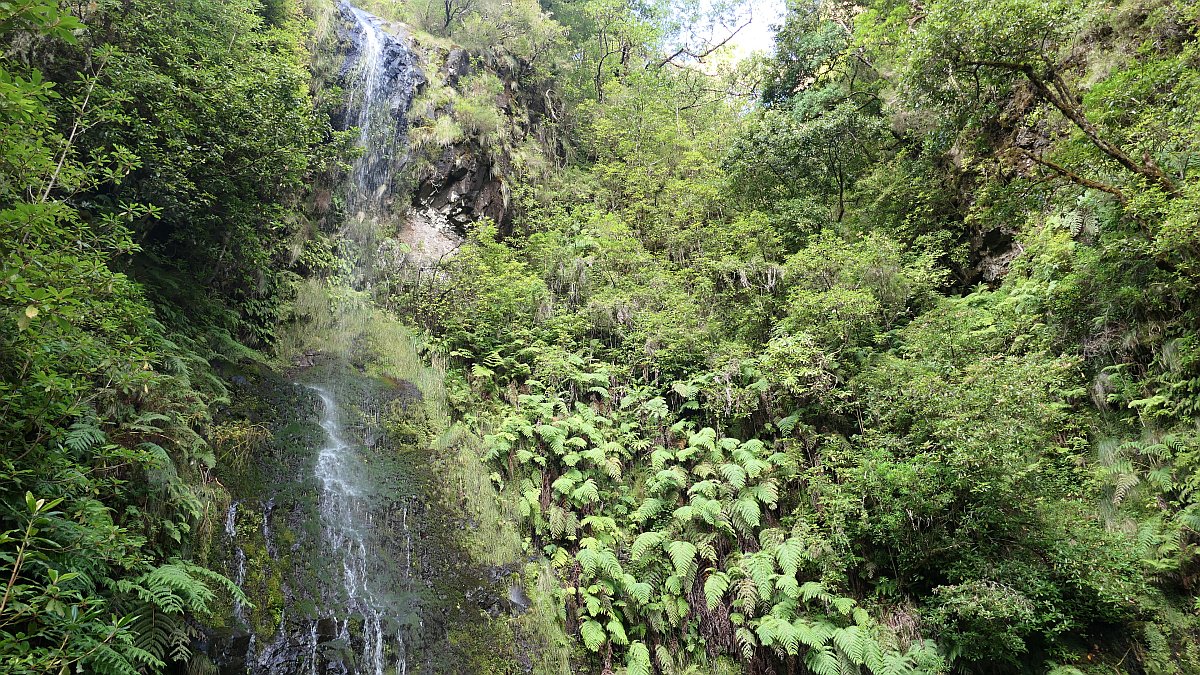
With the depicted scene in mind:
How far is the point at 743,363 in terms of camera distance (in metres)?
11.0

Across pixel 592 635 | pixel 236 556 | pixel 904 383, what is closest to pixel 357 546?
pixel 236 556

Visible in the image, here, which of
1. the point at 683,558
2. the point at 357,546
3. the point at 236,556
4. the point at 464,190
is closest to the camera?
the point at 236,556

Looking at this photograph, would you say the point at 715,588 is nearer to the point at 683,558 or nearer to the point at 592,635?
the point at 683,558

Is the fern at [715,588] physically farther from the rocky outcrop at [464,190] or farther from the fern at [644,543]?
the rocky outcrop at [464,190]

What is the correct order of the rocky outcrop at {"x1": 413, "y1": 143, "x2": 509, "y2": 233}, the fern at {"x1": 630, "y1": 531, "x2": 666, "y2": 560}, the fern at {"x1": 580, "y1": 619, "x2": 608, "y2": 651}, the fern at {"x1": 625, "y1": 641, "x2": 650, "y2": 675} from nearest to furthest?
the fern at {"x1": 625, "y1": 641, "x2": 650, "y2": 675} < the fern at {"x1": 580, "y1": 619, "x2": 608, "y2": 651} < the fern at {"x1": 630, "y1": 531, "x2": 666, "y2": 560} < the rocky outcrop at {"x1": 413, "y1": 143, "x2": 509, "y2": 233}

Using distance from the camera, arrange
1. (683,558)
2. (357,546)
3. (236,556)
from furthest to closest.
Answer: (683,558) < (357,546) < (236,556)

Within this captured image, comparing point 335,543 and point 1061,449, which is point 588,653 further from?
point 1061,449

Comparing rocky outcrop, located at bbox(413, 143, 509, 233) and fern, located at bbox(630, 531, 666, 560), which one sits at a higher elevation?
rocky outcrop, located at bbox(413, 143, 509, 233)

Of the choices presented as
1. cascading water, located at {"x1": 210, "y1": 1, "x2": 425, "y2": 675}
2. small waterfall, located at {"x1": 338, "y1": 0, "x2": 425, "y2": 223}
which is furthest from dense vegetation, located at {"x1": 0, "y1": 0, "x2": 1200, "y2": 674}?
small waterfall, located at {"x1": 338, "y1": 0, "x2": 425, "y2": 223}

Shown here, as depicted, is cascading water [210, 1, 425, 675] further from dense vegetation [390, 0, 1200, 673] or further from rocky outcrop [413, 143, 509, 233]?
rocky outcrop [413, 143, 509, 233]

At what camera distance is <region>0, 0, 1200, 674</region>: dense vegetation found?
15.9 feet

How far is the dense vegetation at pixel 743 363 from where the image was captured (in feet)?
15.9

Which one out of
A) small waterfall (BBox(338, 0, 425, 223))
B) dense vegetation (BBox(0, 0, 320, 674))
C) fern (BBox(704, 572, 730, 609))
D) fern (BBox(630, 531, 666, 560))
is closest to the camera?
dense vegetation (BBox(0, 0, 320, 674))

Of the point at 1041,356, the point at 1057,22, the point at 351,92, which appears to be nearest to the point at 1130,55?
the point at 1057,22
